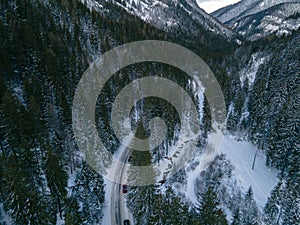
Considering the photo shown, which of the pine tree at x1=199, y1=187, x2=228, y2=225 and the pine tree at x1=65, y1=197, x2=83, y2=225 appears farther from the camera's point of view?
the pine tree at x1=65, y1=197, x2=83, y2=225

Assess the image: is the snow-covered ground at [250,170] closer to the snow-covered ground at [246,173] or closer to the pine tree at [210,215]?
the snow-covered ground at [246,173]

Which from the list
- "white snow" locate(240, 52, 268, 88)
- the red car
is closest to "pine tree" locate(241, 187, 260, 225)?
the red car

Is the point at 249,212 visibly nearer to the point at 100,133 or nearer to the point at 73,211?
the point at 73,211

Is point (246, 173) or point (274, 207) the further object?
point (246, 173)

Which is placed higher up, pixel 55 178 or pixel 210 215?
pixel 55 178

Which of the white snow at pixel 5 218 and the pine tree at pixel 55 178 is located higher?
the pine tree at pixel 55 178

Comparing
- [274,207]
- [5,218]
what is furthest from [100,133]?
[274,207]

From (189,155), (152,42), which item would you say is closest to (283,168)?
(189,155)

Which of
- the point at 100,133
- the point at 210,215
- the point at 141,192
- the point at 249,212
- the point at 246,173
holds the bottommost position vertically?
the point at 210,215

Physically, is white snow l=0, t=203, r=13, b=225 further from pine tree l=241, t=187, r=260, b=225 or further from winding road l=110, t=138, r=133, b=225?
pine tree l=241, t=187, r=260, b=225

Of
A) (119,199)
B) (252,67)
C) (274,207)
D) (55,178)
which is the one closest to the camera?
(55,178)

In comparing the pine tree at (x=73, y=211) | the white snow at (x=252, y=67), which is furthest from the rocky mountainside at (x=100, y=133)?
the white snow at (x=252, y=67)
